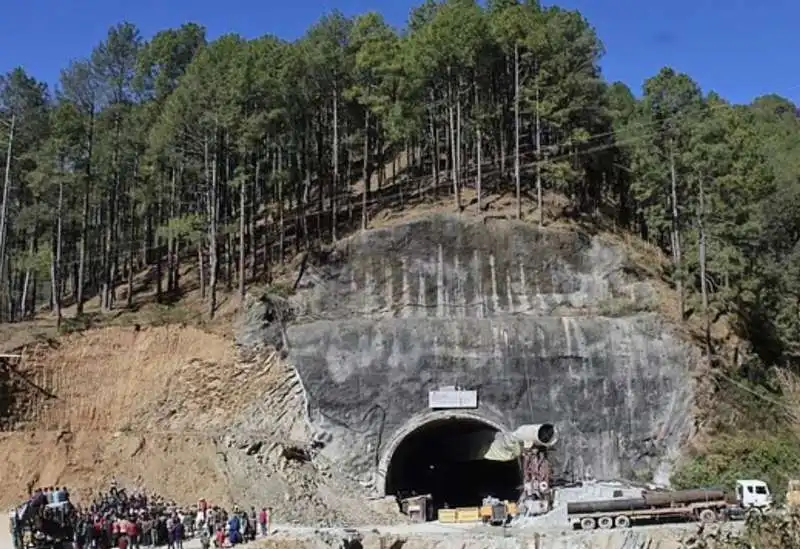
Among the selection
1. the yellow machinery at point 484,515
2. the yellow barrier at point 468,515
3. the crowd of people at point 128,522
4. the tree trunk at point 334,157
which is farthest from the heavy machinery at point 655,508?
the tree trunk at point 334,157

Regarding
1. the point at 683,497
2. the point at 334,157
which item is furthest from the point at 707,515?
the point at 334,157

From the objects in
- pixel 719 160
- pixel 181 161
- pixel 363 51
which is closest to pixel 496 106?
pixel 363 51

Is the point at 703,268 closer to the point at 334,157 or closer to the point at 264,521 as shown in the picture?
the point at 334,157

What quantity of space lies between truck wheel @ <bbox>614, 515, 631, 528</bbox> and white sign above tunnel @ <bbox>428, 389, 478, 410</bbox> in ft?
31.3

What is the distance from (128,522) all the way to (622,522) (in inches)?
679

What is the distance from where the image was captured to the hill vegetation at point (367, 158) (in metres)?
45.9

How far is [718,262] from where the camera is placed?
44.0 metres

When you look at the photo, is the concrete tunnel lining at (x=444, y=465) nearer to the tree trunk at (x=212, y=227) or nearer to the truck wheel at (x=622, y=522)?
the truck wheel at (x=622, y=522)

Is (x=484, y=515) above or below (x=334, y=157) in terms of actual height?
below

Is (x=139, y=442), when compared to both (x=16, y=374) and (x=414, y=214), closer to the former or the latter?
(x=16, y=374)

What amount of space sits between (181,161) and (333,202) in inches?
343

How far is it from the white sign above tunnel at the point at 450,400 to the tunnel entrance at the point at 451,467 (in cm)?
75

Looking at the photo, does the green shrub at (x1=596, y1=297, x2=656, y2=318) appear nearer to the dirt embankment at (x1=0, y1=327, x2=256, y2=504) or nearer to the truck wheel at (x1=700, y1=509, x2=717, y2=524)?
the truck wheel at (x1=700, y1=509, x2=717, y2=524)

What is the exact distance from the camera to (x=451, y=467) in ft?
167
